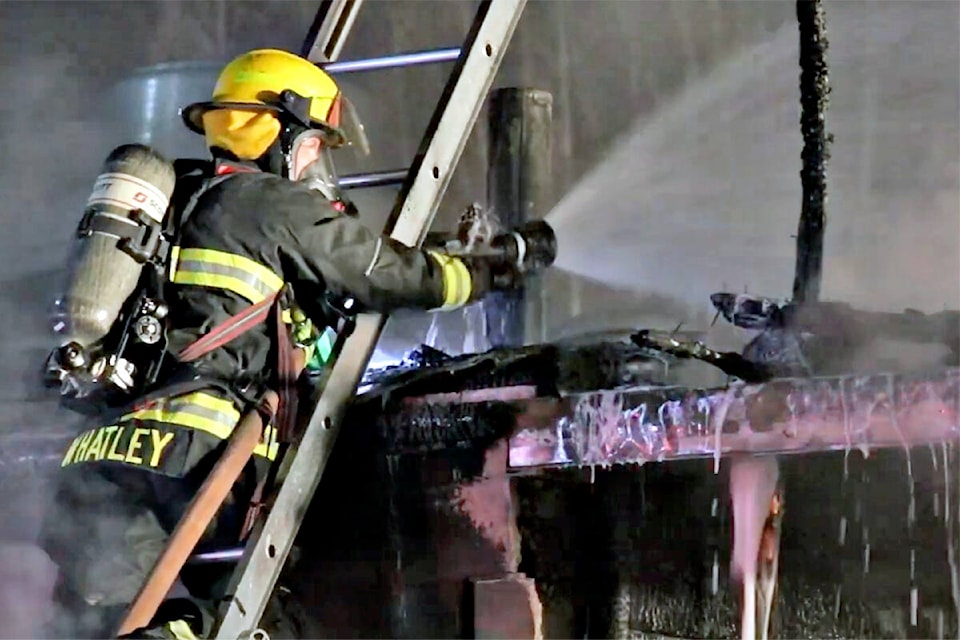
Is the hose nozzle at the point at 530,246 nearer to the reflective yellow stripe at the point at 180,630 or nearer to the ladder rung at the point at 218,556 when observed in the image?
the ladder rung at the point at 218,556

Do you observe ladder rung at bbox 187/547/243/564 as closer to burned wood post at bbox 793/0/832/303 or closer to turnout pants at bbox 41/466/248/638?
turnout pants at bbox 41/466/248/638

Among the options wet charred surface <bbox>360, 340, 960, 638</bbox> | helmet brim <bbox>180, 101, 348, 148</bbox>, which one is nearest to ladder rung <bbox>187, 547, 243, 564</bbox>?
wet charred surface <bbox>360, 340, 960, 638</bbox>

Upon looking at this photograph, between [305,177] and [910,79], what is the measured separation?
75.8 inches

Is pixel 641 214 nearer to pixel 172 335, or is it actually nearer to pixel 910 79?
pixel 910 79

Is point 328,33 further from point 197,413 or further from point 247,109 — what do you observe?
point 197,413

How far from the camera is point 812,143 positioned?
2.31 metres

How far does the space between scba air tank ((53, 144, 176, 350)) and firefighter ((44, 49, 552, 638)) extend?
0.06 meters

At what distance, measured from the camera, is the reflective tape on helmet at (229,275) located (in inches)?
73.0

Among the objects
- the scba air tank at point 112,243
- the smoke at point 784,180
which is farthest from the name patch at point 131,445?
the smoke at point 784,180

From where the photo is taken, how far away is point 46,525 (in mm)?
2031

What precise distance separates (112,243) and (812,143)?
53.7 inches

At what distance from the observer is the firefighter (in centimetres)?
180

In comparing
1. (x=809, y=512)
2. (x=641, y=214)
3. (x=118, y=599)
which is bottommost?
(x=118, y=599)

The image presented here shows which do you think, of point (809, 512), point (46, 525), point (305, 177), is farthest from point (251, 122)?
point (809, 512)
